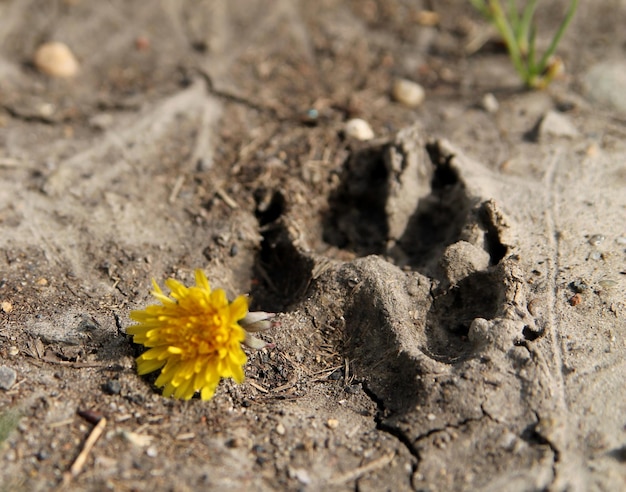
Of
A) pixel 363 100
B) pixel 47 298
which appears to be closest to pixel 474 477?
pixel 47 298

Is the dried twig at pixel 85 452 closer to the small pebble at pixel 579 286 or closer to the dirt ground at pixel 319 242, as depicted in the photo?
the dirt ground at pixel 319 242

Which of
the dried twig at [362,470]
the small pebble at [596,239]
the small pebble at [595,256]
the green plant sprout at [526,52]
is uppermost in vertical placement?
the green plant sprout at [526,52]

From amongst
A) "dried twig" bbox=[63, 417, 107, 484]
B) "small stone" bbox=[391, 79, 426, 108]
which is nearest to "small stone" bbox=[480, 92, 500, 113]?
"small stone" bbox=[391, 79, 426, 108]

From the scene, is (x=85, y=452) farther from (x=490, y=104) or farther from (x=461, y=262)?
(x=490, y=104)

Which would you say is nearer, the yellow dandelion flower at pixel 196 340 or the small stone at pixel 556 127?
the yellow dandelion flower at pixel 196 340

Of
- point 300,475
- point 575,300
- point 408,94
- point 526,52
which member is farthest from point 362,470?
point 526,52

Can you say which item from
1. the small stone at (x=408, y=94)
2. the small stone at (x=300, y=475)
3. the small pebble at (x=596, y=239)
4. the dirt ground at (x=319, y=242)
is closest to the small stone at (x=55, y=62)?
the dirt ground at (x=319, y=242)
